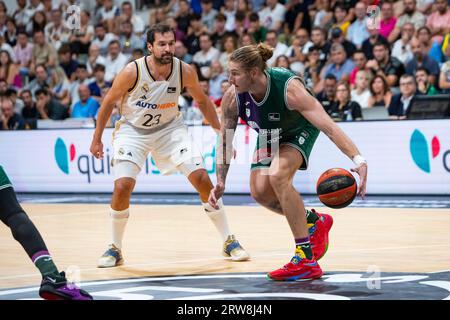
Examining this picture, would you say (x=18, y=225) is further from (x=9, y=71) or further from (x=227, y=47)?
(x=9, y=71)

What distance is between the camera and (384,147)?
13789 mm

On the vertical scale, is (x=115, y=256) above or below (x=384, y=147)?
below

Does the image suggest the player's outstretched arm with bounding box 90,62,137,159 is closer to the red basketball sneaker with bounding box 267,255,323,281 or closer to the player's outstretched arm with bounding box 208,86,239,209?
the player's outstretched arm with bounding box 208,86,239,209

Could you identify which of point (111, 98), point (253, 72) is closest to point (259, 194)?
point (253, 72)

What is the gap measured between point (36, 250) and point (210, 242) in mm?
3834

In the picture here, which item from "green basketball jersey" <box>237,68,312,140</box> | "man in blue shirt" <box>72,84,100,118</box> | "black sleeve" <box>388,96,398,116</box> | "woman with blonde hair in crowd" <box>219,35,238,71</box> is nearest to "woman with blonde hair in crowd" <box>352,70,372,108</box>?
"black sleeve" <box>388,96,398,116</box>

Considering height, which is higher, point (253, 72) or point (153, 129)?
point (253, 72)

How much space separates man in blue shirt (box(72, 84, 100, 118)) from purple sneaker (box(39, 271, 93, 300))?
11867mm

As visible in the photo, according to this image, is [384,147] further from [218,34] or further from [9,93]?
[9,93]

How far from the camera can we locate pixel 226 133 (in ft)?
24.0

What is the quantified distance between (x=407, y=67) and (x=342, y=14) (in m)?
2.15

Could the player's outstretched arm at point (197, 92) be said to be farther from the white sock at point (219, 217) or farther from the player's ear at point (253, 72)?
the player's ear at point (253, 72)
